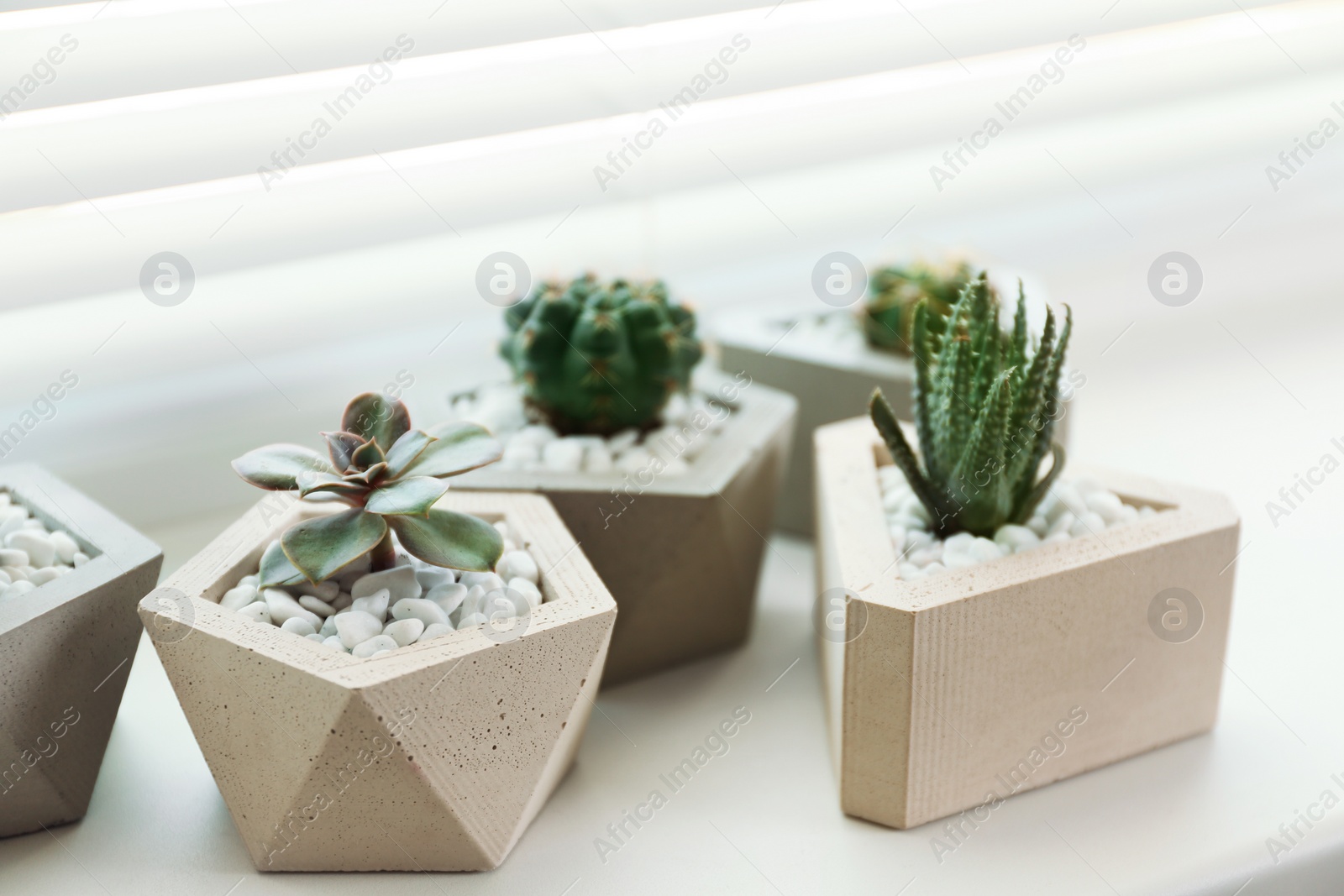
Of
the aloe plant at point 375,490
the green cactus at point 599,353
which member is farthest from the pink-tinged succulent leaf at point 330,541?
the green cactus at point 599,353

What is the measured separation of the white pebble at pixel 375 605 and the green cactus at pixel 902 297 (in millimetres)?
734

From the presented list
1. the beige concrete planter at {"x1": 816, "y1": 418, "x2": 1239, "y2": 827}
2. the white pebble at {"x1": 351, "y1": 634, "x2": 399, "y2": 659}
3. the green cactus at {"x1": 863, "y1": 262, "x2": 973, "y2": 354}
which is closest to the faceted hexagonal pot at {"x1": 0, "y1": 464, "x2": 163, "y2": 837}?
the white pebble at {"x1": 351, "y1": 634, "x2": 399, "y2": 659}

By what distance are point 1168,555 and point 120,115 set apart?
1043 mm

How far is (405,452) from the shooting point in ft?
3.01

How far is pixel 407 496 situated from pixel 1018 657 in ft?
1.61

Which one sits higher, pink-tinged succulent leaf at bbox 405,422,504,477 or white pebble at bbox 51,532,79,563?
pink-tinged succulent leaf at bbox 405,422,504,477

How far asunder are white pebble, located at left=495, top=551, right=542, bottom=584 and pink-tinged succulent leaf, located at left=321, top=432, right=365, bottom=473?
0.14 metres

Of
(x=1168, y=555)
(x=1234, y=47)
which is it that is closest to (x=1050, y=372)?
(x=1168, y=555)

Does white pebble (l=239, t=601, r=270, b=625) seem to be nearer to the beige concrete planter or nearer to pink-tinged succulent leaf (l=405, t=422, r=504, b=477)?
pink-tinged succulent leaf (l=405, t=422, r=504, b=477)

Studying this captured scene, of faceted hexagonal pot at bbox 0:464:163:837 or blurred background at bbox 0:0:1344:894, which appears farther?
blurred background at bbox 0:0:1344:894

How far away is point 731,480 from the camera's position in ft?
3.69

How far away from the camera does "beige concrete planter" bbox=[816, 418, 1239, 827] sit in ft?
2.99

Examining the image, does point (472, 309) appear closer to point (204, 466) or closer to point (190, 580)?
point (204, 466)

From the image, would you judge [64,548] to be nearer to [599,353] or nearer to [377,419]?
[377,419]
